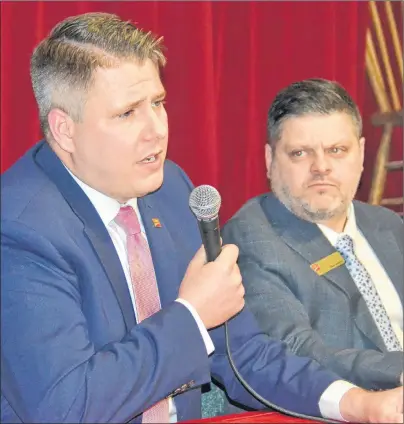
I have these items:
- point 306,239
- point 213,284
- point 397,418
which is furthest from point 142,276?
point 306,239

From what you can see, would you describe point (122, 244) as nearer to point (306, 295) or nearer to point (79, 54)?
point (79, 54)

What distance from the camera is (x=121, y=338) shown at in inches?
62.9

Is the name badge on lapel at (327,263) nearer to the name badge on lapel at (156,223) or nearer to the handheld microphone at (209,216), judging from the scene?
the name badge on lapel at (156,223)

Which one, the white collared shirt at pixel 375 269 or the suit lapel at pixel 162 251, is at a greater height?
the suit lapel at pixel 162 251

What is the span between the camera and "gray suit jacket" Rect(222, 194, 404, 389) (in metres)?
1.98

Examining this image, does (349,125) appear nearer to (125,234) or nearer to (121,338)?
(125,234)

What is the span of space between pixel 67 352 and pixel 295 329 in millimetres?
749

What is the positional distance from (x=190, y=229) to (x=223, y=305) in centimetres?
34

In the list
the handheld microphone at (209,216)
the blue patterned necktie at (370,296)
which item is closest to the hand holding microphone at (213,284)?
the handheld microphone at (209,216)

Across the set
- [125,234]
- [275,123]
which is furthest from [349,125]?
[125,234]

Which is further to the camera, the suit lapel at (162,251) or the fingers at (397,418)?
the suit lapel at (162,251)

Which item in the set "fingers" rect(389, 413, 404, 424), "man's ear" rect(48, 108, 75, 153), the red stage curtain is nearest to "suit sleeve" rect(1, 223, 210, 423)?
"man's ear" rect(48, 108, 75, 153)

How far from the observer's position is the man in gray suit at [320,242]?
2.10 meters

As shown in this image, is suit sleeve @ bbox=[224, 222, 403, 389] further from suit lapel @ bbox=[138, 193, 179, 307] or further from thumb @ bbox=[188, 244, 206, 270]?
thumb @ bbox=[188, 244, 206, 270]
